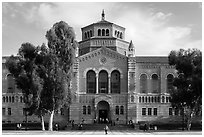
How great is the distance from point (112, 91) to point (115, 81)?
1761 millimetres

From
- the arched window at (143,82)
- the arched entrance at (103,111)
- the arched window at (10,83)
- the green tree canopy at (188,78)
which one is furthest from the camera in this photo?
the arched window at (10,83)

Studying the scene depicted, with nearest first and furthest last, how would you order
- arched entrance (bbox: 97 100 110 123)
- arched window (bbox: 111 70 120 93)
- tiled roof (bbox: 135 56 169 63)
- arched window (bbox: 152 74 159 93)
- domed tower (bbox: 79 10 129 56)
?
1. arched entrance (bbox: 97 100 110 123)
2. arched window (bbox: 111 70 120 93)
3. arched window (bbox: 152 74 159 93)
4. tiled roof (bbox: 135 56 169 63)
5. domed tower (bbox: 79 10 129 56)

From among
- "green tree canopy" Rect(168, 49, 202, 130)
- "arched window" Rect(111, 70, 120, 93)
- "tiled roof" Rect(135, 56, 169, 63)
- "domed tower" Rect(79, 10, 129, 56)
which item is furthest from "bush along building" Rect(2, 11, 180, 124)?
"green tree canopy" Rect(168, 49, 202, 130)

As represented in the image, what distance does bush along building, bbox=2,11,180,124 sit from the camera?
204 feet

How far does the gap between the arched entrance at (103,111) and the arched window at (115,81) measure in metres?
2.67

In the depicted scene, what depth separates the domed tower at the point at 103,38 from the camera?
67.0 metres

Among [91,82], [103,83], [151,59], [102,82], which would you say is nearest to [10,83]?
[91,82]

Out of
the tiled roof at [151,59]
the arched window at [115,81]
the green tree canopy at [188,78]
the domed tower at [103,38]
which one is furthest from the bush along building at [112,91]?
the green tree canopy at [188,78]

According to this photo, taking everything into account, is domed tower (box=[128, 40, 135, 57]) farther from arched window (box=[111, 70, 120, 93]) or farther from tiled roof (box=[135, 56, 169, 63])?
arched window (box=[111, 70, 120, 93])

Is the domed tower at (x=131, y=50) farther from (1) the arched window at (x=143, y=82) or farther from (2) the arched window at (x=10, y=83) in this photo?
(2) the arched window at (x=10, y=83)

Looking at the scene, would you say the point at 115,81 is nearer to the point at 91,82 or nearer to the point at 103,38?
the point at 91,82

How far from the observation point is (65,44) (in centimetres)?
4450

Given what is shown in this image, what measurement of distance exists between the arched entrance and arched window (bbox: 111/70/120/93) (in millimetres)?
2671

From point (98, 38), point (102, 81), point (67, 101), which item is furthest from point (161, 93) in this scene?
point (67, 101)
